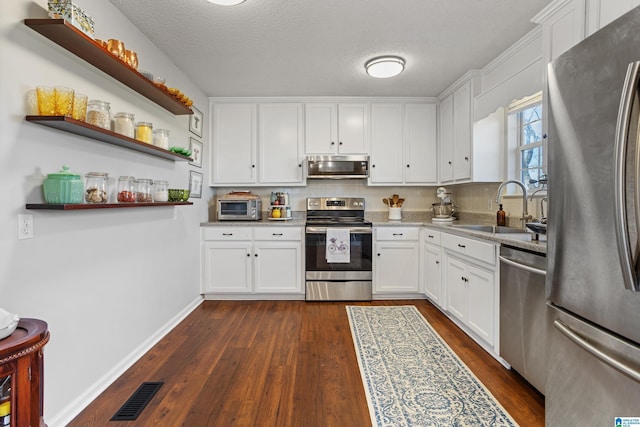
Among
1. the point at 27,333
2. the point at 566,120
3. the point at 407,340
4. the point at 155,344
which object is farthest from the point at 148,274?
the point at 566,120

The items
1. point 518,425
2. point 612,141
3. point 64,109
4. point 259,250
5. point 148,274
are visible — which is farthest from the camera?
point 259,250

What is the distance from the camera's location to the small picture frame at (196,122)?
3.27 metres

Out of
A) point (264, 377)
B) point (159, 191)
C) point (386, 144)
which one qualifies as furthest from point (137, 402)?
point (386, 144)

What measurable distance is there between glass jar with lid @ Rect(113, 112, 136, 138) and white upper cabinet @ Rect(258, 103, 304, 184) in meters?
2.02

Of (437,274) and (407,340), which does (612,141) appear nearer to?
(407,340)

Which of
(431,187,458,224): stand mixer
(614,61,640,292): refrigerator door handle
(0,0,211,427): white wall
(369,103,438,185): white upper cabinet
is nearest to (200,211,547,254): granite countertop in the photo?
(431,187,458,224): stand mixer

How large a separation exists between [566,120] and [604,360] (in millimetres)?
844

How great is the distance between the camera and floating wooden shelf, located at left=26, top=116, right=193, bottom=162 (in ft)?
4.52

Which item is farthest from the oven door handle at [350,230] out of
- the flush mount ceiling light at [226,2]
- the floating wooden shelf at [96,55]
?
the flush mount ceiling light at [226,2]

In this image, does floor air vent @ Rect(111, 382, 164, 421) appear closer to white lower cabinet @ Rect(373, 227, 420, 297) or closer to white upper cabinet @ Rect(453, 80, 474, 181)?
white lower cabinet @ Rect(373, 227, 420, 297)

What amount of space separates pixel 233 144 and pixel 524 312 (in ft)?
11.1

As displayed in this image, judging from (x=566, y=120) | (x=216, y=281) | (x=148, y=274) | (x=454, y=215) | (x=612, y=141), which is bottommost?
(x=216, y=281)

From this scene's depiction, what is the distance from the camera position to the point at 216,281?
11.5 ft

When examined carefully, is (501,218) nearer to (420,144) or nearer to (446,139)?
(446,139)
